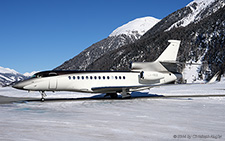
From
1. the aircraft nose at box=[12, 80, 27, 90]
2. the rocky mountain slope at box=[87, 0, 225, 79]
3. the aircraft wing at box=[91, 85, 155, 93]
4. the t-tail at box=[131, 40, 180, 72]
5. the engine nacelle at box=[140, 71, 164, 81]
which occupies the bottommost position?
the aircraft wing at box=[91, 85, 155, 93]

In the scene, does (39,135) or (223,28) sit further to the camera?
(223,28)

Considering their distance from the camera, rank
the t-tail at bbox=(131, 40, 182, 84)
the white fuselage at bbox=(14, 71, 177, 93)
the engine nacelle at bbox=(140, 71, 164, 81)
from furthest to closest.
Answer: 1. the t-tail at bbox=(131, 40, 182, 84)
2. the engine nacelle at bbox=(140, 71, 164, 81)
3. the white fuselage at bbox=(14, 71, 177, 93)

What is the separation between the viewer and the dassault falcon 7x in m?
23.2

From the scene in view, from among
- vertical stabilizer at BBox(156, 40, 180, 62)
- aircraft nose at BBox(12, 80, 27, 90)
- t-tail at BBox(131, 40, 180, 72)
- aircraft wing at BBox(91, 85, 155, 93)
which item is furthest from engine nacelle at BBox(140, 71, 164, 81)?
aircraft nose at BBox(12, 80, 27, 90)

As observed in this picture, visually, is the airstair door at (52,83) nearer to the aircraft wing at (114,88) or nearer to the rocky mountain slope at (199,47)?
the aircraft wing at (114,88)

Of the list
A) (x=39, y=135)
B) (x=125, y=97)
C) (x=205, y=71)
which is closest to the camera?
(x=39, y=135)

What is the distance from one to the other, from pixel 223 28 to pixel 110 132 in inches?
5374

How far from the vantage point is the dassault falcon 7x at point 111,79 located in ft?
76.2

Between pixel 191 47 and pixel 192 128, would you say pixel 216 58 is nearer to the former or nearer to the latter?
pixel 191 47

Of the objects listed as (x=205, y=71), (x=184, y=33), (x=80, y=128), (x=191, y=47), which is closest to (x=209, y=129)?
(x=80, y=128)

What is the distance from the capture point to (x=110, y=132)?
833 cm

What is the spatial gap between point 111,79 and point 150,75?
4581mm

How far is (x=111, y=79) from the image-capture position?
2570 cm

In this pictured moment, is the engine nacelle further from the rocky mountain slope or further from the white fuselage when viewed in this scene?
the rocky mountain slope
